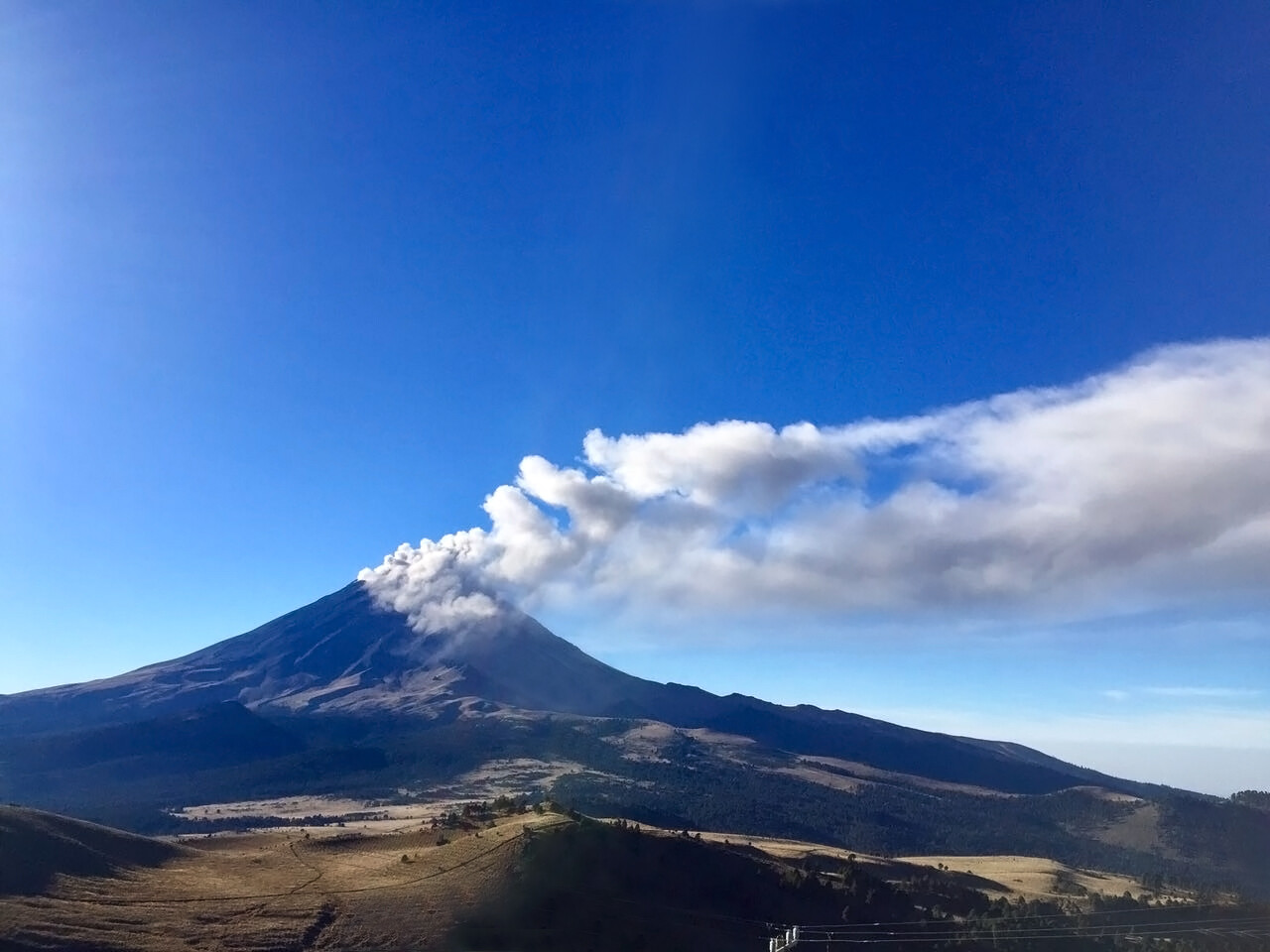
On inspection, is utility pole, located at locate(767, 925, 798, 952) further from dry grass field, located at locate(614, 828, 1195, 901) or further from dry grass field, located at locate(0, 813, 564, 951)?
dry grass field, located at locate(614, 828, 1195, 901)

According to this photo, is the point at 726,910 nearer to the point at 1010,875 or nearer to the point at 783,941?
the point at 783,941

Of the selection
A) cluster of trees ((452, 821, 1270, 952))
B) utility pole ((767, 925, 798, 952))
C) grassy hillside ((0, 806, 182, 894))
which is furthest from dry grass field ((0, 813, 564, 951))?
utility pole ((767, 925, 798, 952))

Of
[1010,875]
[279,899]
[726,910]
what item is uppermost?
[1010,875]

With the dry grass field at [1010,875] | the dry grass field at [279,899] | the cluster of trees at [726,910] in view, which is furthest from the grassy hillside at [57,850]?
the dry grass field at [1010,875]

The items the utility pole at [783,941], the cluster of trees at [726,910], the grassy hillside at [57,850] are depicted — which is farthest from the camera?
the grassy hillside at [57,850]

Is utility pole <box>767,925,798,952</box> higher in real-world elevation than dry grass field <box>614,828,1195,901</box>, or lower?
lower

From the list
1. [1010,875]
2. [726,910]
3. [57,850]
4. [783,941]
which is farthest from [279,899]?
[1010,875]

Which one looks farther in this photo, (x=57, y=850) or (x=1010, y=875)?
(x=1010, y=875)

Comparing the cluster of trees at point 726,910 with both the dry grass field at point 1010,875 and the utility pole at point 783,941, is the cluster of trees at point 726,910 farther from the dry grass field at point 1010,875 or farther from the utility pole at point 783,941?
the dry grass field at point 1010,875
